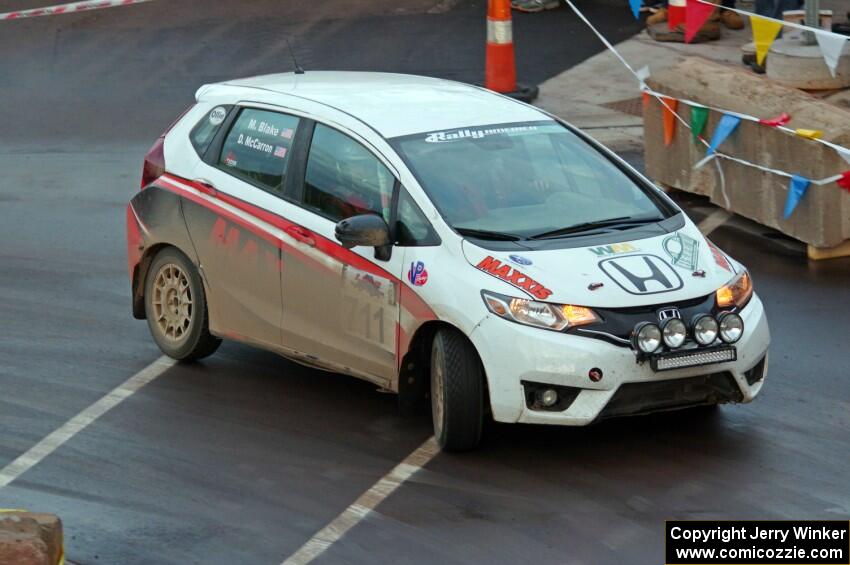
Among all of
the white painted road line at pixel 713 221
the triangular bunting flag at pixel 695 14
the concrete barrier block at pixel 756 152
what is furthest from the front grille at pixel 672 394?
the triangular bunting flag at pixel 695 14

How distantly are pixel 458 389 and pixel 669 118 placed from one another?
575 centimetres

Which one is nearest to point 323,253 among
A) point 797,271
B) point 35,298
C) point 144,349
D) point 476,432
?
point 476,432

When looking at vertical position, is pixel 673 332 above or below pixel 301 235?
below

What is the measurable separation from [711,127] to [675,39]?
6.92 m

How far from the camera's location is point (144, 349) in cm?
970

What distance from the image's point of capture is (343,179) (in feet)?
27.0

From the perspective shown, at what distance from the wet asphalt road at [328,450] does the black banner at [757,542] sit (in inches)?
3.5

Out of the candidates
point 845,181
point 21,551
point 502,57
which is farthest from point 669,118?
point 21,551

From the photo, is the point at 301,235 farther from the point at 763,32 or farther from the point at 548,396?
the point at 763,32

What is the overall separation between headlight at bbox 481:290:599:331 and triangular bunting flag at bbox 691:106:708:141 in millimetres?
5237

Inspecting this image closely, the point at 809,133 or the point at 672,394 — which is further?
the point at 809,133

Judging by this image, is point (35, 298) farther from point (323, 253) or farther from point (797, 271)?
point (797, 271)

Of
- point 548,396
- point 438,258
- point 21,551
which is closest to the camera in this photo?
point 21,551

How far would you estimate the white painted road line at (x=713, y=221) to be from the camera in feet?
39.1
